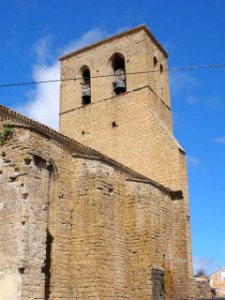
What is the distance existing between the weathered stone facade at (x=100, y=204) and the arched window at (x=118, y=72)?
41 centimetres

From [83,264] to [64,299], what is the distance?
0.95 metres

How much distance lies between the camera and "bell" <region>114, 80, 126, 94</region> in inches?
771

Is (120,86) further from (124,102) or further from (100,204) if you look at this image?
(100,204)

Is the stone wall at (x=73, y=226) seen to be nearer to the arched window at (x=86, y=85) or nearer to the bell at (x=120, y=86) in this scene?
the bell at (x=120, y=86)

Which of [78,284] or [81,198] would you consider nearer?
[78,284]

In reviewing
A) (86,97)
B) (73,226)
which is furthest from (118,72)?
(73,226)

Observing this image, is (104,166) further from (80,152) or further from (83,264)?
(83,264)

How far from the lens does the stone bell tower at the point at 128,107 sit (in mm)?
17141

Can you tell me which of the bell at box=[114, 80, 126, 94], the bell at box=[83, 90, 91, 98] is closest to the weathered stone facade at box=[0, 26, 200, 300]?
the bell at box=[114, 80, 126, 94]

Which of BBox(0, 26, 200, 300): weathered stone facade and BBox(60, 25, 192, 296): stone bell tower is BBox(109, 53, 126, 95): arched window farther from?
BBox(0, 26, 200, 300): weathered stone facade

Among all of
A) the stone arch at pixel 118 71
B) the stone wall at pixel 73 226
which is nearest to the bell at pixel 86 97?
the stone arch at pixel 118 71

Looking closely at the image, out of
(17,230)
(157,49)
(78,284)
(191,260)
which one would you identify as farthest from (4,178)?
(157,49)

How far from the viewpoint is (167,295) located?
1370 cm

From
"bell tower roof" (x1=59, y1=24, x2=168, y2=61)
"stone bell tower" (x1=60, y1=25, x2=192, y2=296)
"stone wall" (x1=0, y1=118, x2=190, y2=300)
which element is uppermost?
"bell tower roof" (x1=59, y1=24, x2=168, y2=61)
